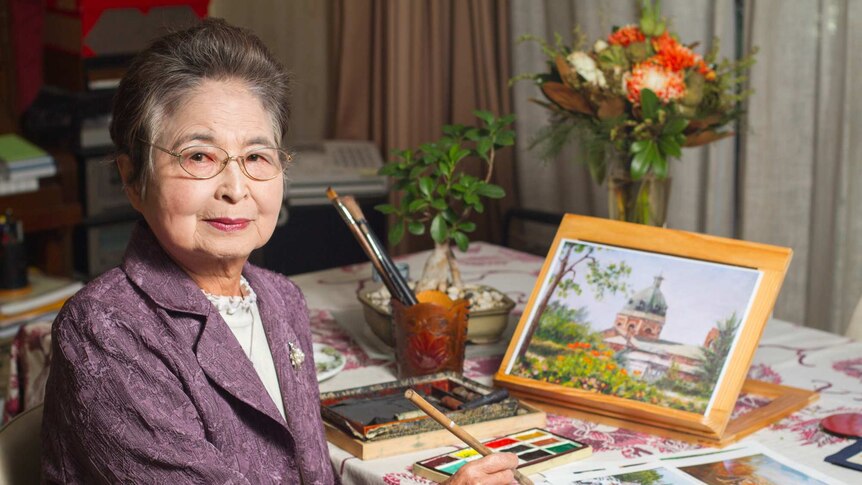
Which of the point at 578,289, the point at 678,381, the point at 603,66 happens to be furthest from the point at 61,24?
the point at 678,381

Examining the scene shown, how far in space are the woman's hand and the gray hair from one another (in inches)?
20.0

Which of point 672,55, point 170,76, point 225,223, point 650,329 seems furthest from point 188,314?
point 672,55

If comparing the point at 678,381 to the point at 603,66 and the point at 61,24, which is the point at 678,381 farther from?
the point at 61,24

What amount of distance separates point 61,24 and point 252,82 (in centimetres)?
240

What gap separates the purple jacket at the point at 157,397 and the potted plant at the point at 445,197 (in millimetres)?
494

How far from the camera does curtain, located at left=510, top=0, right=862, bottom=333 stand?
8.09 ft

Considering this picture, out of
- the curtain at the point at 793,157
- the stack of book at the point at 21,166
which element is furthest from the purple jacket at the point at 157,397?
the stack of book at the point at 21,166

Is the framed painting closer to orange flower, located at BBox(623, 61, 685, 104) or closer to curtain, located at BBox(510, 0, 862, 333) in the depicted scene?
orange flower, located at BBox(623, 61, 685, 104)

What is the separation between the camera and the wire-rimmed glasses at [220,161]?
1.21 m

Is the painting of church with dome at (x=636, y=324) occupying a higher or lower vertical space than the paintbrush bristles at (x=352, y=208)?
lower

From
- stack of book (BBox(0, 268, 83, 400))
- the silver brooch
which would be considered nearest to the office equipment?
stack of book (BBox(0, 268, 83, 400))

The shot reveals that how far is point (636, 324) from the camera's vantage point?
4.99 ft

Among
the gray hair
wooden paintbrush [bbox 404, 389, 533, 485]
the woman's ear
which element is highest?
the gray hair

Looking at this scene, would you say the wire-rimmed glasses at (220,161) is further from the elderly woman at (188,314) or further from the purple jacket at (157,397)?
the purple jacket at (157,397)
